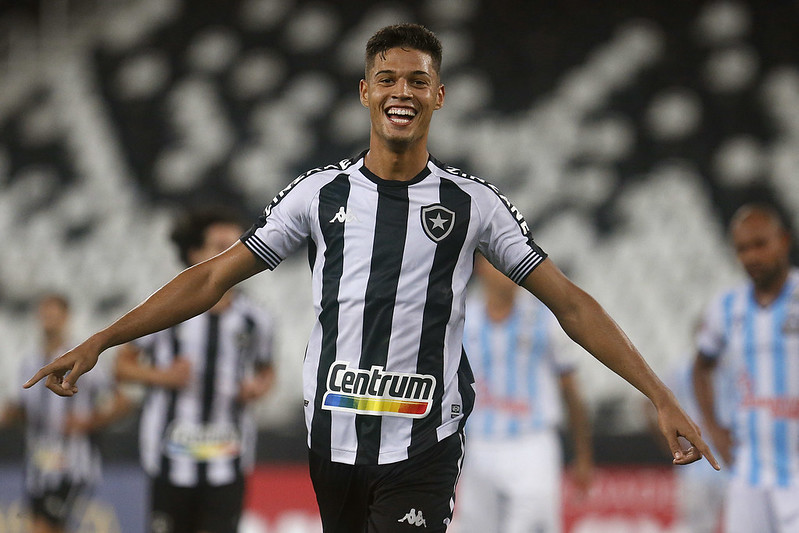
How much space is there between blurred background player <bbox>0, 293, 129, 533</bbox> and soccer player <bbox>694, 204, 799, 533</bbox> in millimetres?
Answer: 3450

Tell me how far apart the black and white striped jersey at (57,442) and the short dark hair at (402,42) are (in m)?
4.22

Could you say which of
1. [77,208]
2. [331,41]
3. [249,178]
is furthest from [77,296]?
[331,41]

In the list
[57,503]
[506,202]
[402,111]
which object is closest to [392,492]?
[506,202]

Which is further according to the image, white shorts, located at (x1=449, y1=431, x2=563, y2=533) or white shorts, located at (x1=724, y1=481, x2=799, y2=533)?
white shorts, located at (x1=449, y1=431, x2=563, y2=533)

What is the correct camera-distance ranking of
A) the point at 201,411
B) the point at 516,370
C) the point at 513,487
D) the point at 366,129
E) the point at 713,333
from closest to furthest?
the point at 713,333 → the point at 201,411 → the point at 513,487 → the point at 516,370 → the point at 366,129

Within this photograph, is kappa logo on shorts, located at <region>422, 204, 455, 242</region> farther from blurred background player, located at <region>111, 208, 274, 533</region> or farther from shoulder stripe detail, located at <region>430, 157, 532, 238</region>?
blurred background player, located at <region>111, 208, 274, 533</region>

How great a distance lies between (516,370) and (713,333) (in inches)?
49.1

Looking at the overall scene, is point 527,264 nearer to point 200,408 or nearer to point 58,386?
point 58,386

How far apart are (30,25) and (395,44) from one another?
7.42 meters

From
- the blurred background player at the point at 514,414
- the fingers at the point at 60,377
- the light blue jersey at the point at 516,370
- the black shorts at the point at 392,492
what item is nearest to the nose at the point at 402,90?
the black shorts at the point at 392,492

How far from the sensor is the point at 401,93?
8.76 ft

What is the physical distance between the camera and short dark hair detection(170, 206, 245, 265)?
5.06 metres

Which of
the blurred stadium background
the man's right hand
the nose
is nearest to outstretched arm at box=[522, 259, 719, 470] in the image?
the nose

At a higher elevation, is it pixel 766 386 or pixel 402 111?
pixel 402 111
